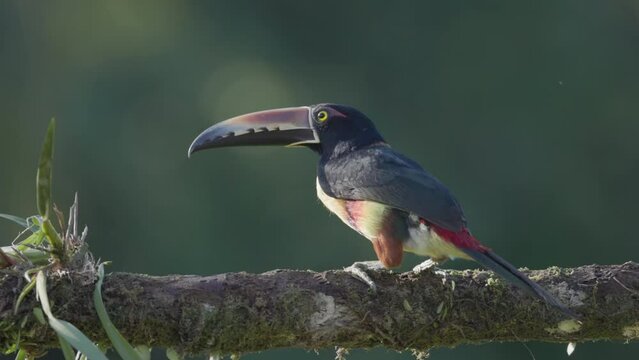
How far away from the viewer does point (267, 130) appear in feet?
13.0

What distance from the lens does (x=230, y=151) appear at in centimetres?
945

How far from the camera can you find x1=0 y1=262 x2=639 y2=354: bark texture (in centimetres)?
272

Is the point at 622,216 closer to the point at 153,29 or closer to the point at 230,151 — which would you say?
the point at 230,151

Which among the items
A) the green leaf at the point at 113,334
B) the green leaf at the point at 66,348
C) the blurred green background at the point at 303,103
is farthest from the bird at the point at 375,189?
the blurred green background at the point at 303,103

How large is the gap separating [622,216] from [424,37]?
1.96 meters

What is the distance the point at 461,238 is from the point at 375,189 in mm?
337

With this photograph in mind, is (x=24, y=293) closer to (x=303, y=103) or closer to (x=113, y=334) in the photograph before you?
(x=113, y=334)

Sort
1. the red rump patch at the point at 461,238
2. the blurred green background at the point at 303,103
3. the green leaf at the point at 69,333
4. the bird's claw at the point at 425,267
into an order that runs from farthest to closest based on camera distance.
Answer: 1. the blurred green background at the point at 303,103
2. the red rump patch at the point at 461,238
3. the bird's claw at the point at 425,267
4. the green leaf at the point at 69,333

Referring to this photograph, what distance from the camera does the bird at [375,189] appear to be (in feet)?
10.7

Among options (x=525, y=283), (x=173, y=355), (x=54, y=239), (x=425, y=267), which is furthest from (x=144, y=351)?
(x=525, y=283)

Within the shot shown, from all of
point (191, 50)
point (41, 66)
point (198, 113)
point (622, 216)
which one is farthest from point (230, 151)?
point (622, 216)

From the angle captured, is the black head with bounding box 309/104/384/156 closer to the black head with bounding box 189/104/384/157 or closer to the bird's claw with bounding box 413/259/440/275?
the black head with bounding box 189/104/384/157

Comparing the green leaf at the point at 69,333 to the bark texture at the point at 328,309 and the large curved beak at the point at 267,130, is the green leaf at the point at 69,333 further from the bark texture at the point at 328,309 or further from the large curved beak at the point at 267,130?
the large curved beak at the point at 267,130

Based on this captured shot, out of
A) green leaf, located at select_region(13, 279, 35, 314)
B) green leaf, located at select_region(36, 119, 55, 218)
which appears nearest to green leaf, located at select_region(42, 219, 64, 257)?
green leaf, located at select_region(36, 119, 55, 218)
